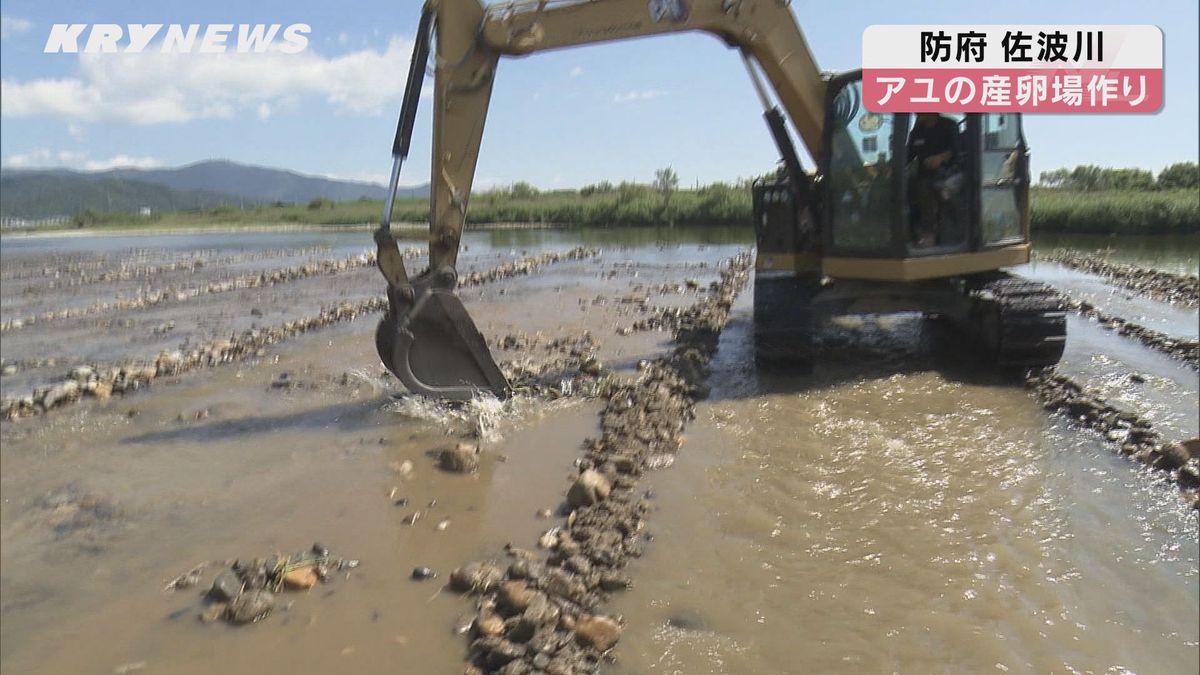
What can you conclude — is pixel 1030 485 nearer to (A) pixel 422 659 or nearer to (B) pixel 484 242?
(A) pixel 422 659

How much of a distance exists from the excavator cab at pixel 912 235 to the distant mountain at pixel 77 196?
4847 centimetres

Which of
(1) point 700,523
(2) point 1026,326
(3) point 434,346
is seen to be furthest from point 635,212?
(1) point 700,523

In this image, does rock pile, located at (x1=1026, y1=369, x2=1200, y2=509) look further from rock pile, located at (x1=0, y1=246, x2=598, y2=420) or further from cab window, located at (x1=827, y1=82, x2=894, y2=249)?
rock pile, located at (x1=0, y1=246, x2=598, y2=420)

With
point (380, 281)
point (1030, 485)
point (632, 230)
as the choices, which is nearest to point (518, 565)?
point (1030, 485)

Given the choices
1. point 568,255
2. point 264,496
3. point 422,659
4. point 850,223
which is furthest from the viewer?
point 568,255

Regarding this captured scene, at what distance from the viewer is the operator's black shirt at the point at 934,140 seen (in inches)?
259

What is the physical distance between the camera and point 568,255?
2011 centimetres

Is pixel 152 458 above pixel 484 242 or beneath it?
beneath

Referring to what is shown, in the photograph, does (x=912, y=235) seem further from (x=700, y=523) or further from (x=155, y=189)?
(x=155, y=189)

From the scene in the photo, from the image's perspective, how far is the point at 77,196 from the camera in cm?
7425

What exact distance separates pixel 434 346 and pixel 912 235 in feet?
13.6

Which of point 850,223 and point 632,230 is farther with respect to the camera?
point 632,230

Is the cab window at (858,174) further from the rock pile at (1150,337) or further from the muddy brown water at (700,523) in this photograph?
the rock pile at (1150,337)

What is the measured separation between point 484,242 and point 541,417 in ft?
73.1
